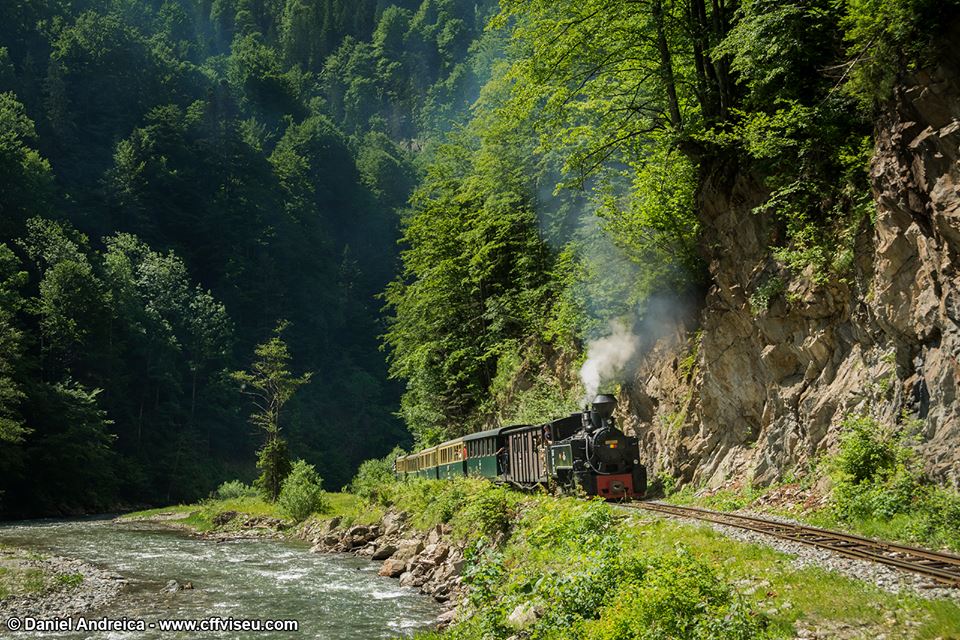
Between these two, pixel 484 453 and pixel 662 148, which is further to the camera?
pixel 484 453

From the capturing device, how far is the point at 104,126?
88688 mm

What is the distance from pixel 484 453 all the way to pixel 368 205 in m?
98.8

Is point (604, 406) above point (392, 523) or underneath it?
above

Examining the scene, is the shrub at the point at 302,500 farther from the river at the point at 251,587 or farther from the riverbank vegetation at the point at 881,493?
the riverbank vegetation at the point at 881,493

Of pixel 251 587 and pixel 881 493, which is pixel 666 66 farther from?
pixel 251 587

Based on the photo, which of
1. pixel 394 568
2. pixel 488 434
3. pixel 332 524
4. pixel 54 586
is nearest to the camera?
pixel 54 586

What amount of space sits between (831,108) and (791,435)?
733 cm

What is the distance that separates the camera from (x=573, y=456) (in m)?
20.3

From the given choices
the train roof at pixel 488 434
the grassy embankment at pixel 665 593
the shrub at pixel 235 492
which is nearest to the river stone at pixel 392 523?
the train roof at pixel 488 434

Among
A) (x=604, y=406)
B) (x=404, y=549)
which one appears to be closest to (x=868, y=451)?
(x=604, y=406)

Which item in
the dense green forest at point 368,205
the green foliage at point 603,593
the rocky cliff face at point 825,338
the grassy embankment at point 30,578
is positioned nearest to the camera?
the green foliage at point 603,593

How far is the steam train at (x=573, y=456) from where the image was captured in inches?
785

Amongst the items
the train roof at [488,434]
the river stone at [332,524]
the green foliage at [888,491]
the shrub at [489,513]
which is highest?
the train roof at [488,434]

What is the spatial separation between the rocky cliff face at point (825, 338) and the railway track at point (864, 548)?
2024 millimetres
